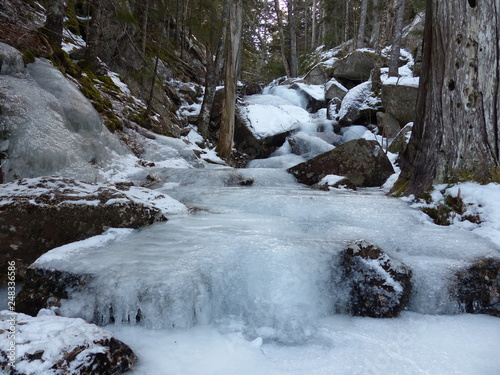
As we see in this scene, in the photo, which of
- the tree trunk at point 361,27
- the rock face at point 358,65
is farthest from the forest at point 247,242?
the tree trunk at point 361,27

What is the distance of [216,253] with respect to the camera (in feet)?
8.57

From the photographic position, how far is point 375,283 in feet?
7.87

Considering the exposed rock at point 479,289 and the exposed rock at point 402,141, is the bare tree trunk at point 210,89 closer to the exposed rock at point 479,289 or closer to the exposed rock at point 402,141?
the exposed rock at point 402,141

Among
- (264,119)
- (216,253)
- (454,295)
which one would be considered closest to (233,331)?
(216,253)

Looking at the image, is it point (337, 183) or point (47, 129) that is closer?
point (47, 129)

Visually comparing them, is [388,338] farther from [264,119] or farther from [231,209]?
[264,119]

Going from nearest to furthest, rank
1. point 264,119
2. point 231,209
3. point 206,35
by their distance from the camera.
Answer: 1. point 231,209
2. point 264,119
3. point 206,35

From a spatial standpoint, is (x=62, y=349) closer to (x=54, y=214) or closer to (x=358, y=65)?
(x=54, y=214)

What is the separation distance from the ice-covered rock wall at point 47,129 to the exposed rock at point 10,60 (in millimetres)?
19

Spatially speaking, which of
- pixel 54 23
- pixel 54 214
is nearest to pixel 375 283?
pixel 54 214

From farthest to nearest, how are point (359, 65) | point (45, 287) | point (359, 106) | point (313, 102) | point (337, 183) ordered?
point (359, 65) → point (313, 102) → point (359, 106) → point (337, 183) → point (45, 287)

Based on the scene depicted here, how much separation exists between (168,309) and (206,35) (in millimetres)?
13619

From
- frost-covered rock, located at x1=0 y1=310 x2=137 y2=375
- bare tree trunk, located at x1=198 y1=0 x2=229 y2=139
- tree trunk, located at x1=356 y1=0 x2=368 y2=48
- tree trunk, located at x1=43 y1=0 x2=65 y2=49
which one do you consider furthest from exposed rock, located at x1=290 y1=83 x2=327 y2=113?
frost-covered rock, located at x1=0 y1=310 x2=137 y2=375

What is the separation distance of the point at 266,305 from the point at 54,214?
6.94 feet
